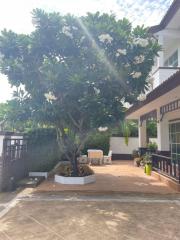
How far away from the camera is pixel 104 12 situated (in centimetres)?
927

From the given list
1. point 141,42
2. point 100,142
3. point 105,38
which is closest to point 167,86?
point 141,42

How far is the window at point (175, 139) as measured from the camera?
1305cm

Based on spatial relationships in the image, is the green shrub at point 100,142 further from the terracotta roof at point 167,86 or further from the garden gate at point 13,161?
the terracotta roof at point 167,86

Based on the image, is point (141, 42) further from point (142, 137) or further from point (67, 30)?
point (142, 137)

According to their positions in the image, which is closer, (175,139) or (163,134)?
(175,139)

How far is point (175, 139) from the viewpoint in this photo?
527 inches

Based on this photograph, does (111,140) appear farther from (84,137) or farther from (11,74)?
(11,74)

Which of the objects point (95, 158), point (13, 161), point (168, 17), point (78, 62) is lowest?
point (95, 158)

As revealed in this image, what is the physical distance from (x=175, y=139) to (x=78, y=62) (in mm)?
6871

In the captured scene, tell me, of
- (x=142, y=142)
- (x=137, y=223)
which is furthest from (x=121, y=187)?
(x=142, y=142)

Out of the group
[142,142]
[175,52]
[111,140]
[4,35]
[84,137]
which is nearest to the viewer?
[4,35]

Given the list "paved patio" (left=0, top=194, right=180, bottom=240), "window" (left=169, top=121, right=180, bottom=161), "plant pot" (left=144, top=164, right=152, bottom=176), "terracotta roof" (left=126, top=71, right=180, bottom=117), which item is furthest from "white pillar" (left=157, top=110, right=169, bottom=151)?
"paved patio" (left=0, top=194, right=180, bottom=240)

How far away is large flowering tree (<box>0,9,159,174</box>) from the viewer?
8.85 meters

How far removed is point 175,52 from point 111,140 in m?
9.50
